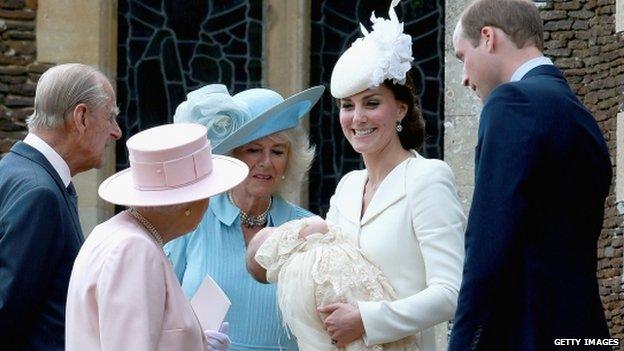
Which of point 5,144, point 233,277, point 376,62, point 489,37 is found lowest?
point 5,144

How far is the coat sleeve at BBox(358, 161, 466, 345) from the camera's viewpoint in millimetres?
5074

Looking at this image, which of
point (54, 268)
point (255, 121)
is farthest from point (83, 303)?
point (255, 121)

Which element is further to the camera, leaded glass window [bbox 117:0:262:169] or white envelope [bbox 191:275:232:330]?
leaded glass window [bbox 117:0:262:169]

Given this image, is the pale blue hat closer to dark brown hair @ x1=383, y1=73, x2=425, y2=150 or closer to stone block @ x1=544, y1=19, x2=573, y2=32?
dark brown hair @ x1=383, y1=73, x2=425, y2=150

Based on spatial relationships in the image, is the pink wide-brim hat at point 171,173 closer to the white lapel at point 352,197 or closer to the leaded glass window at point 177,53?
the white lapel at point 352,197

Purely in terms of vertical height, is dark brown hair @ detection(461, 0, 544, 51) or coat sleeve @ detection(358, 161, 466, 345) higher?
dark brown hair @ detection(461, 0, 544, 51)

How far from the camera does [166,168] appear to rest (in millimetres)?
4426

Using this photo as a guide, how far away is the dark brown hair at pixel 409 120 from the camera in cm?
550

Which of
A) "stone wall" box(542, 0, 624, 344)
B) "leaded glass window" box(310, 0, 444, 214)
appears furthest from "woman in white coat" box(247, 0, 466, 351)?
"leaded glass window" box(310, 0, 444, 214)

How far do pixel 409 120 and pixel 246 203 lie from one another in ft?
2.61

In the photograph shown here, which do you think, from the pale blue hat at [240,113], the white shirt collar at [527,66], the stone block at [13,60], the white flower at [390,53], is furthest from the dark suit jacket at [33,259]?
the stone block at [13,60]

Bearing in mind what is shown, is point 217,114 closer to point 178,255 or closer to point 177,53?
point 178,255

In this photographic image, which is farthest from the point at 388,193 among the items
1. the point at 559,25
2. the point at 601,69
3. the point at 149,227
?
the point at 559,25

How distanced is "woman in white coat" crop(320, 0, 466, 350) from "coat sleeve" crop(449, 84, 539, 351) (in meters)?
0.77
